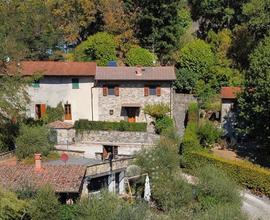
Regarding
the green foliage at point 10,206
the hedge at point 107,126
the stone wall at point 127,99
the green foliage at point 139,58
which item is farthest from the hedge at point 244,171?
the green foliage at point 10,206

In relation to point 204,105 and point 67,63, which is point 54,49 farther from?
point 204,105

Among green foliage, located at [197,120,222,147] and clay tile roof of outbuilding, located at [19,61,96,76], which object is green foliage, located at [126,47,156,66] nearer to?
clay tile roof of outbuilding, located at [19,61,96,76]

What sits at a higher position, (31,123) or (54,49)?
(54,49)

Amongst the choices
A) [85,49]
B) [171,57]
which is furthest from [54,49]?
[171,57]

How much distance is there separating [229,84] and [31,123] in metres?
19.0

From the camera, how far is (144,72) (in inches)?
1906

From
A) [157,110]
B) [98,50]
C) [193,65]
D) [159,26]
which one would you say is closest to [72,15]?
[98,50]

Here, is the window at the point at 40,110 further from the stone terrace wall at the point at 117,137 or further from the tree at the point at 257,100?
the tree at the point at 257,100

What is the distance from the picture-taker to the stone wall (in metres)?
47.8

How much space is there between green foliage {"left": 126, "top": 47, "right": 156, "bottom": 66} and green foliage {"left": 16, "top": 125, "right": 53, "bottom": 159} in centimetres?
1638

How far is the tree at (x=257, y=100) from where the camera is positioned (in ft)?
127

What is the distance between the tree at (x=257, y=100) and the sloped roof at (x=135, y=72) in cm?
824

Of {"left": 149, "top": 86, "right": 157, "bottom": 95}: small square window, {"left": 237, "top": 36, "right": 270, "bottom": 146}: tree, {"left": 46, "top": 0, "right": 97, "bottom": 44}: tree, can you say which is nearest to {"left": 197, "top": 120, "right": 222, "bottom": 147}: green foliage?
{"left": 237, "top": 36, "right": 270, "bottom": 146}: tree

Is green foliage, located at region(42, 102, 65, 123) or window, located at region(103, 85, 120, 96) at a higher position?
window, located at region(103, 85, 120, 96)
